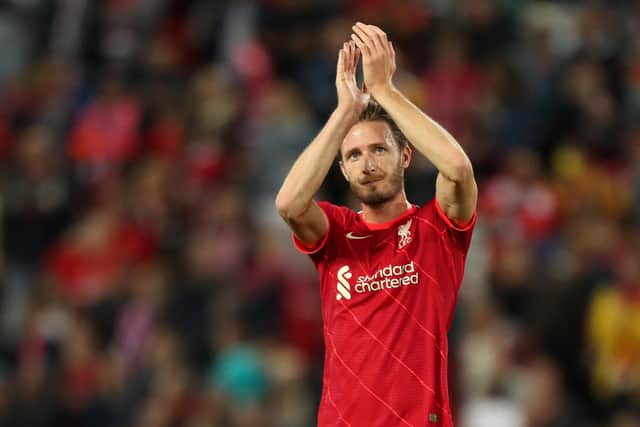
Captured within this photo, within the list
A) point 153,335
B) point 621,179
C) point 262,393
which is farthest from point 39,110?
point 621,179

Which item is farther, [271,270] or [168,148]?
[168,148]

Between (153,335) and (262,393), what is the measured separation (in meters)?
1.22

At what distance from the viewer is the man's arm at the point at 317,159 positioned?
505cm

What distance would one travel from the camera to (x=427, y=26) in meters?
13.9

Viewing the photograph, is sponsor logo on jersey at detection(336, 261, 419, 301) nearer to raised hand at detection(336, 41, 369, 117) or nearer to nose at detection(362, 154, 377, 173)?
nose at detection(362, 154, 377, 173)

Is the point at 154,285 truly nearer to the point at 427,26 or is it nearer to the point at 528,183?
the point at 528,183

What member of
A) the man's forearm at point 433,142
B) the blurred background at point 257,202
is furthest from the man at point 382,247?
the blurred background at point 257,202

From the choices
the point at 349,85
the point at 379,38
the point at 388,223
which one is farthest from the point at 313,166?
the point at 379,38

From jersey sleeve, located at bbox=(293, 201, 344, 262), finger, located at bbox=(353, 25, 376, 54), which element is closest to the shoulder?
jersey sleeve, located at bbox=(293, 201, 344, 262)

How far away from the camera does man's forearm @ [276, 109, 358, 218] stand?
16.6ft

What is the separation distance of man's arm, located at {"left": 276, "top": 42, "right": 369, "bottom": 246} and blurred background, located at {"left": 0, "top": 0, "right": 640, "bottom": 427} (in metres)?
4.71

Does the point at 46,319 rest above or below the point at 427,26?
below

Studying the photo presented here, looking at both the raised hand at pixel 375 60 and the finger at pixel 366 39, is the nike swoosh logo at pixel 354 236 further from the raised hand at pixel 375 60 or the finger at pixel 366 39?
the finger at pixel 366 39

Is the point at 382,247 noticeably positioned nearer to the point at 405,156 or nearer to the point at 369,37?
the point at 405,156
